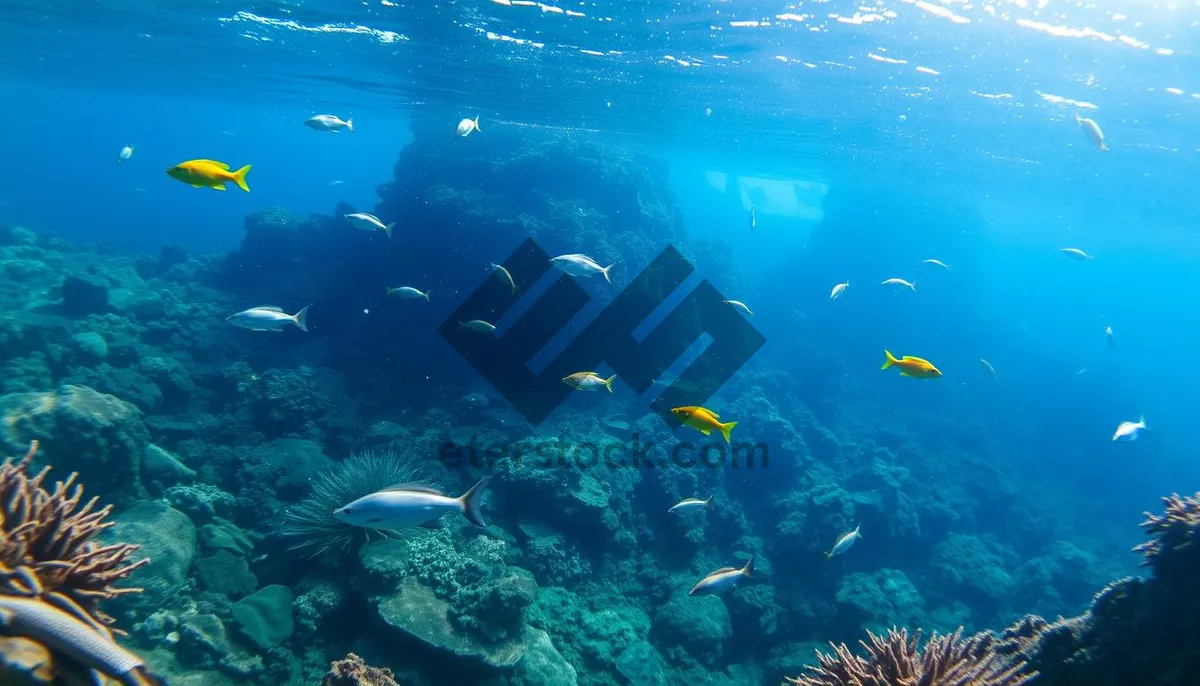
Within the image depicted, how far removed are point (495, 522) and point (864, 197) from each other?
42.1 meters

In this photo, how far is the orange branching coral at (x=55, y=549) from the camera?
290 centimetres

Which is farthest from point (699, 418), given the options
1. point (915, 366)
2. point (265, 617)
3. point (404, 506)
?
point (265, 617)

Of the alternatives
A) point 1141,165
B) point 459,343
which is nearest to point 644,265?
A: point 459,343

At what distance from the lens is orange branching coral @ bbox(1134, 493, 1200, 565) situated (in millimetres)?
3887

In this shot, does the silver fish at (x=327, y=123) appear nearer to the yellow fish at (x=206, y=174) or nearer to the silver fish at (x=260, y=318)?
the silver fish at (x=260, y=318)

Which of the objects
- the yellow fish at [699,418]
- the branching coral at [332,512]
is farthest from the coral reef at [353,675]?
the yellow fish at [699,418]

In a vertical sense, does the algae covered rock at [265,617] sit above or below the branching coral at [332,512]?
below

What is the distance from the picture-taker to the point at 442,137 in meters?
27.6

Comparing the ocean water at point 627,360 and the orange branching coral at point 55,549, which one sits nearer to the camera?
the orange branching coral at point 55,549

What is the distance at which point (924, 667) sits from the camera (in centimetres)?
371

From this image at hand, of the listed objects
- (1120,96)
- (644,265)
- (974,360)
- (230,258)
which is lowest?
(974,360)

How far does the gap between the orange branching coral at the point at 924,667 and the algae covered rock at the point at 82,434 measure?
912 cm

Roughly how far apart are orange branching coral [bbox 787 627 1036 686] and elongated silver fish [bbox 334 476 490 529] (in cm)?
322

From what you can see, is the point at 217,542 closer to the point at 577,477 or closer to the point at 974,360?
the point at 577,477
